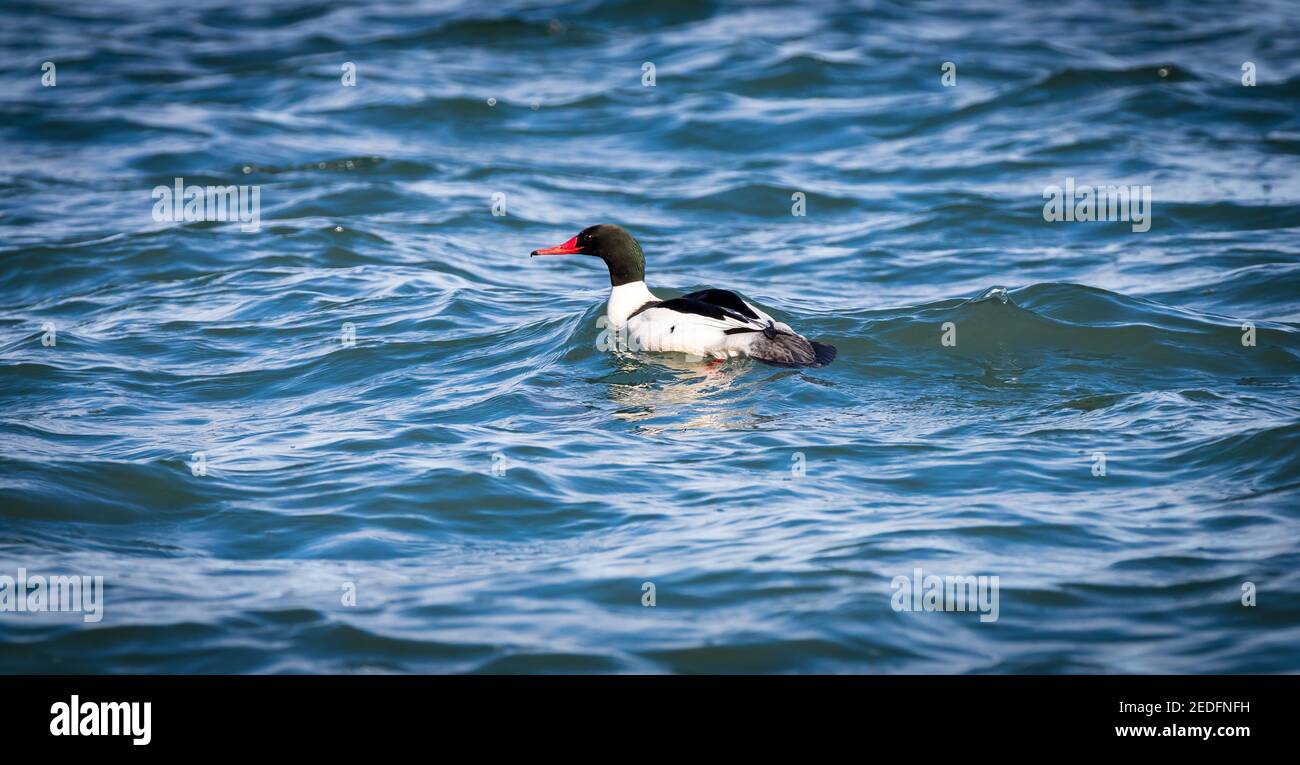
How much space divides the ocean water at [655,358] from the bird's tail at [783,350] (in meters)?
0.23

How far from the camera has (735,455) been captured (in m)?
8.51

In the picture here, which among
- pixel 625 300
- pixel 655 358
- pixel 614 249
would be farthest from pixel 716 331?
pixel 614 249

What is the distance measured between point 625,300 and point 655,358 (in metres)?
0.87

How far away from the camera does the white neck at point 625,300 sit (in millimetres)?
11195

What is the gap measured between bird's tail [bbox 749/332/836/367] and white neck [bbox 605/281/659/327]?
147 cm

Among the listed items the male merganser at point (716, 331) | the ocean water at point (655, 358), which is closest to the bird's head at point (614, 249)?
the male merganser at point (716, 331)

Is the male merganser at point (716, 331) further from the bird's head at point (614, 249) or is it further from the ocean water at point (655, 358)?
the bird's head at point (614, 249)

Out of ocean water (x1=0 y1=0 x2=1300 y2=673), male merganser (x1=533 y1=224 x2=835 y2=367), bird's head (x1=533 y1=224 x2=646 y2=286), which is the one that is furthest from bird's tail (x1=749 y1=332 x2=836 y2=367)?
bird's head (x1=533 y1=224 x2=646 y2=286)

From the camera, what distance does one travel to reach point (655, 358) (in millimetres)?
10602

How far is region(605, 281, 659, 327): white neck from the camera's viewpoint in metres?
11.2
